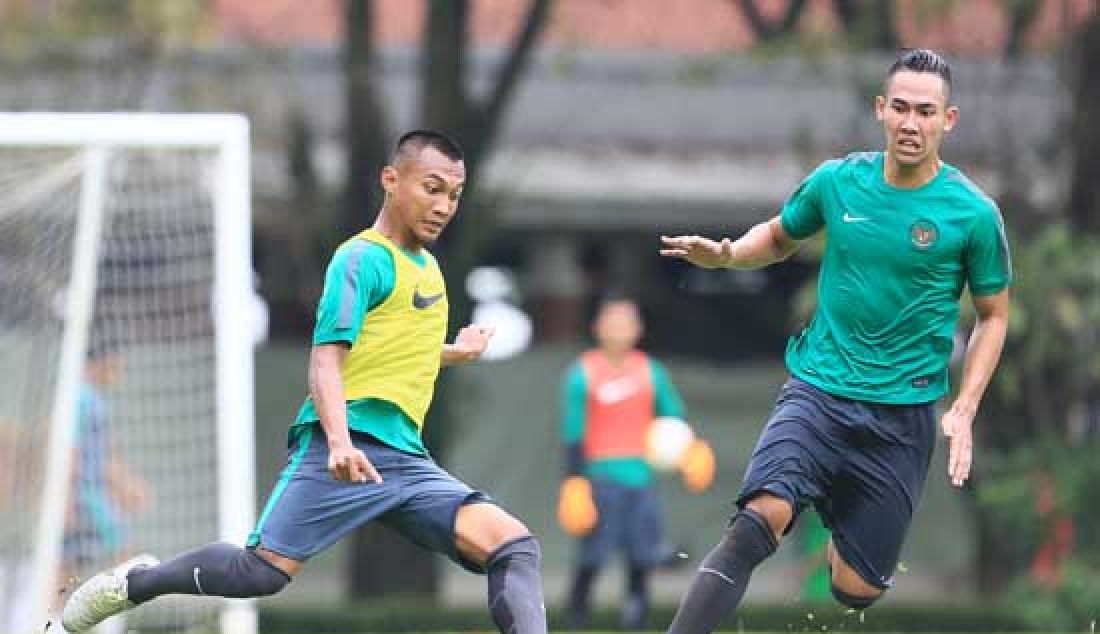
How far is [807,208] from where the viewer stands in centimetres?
785

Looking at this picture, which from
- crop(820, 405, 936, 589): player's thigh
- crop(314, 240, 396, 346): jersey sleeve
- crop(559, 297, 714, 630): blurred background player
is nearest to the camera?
crop(314, 240, 396, 346): jersey sleeve

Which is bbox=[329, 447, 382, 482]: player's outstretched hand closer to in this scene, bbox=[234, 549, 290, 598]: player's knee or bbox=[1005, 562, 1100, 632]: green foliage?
bbox=[234, 549, 290, 598]: player's knee

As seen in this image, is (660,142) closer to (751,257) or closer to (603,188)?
(603,188)

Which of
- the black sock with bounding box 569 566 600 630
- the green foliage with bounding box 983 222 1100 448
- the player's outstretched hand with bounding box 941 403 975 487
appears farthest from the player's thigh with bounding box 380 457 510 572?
the green foliage with bounding box 983 222 1100 448

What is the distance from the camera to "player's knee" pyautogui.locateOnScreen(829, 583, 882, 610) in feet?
25.8

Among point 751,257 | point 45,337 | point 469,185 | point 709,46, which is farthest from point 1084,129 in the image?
point 751,257

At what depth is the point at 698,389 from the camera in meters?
21.5

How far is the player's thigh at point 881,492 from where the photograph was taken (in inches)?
301

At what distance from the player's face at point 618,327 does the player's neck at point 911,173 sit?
6.29 metres

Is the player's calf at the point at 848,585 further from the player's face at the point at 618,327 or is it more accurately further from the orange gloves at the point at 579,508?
the player's face at the point at 618,327

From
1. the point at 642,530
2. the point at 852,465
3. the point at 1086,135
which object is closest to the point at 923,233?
the point at 852,465

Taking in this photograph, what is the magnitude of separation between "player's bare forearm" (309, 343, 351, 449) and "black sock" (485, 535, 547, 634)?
0.65 meters

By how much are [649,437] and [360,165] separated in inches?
208

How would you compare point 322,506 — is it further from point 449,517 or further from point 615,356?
point 615,356
